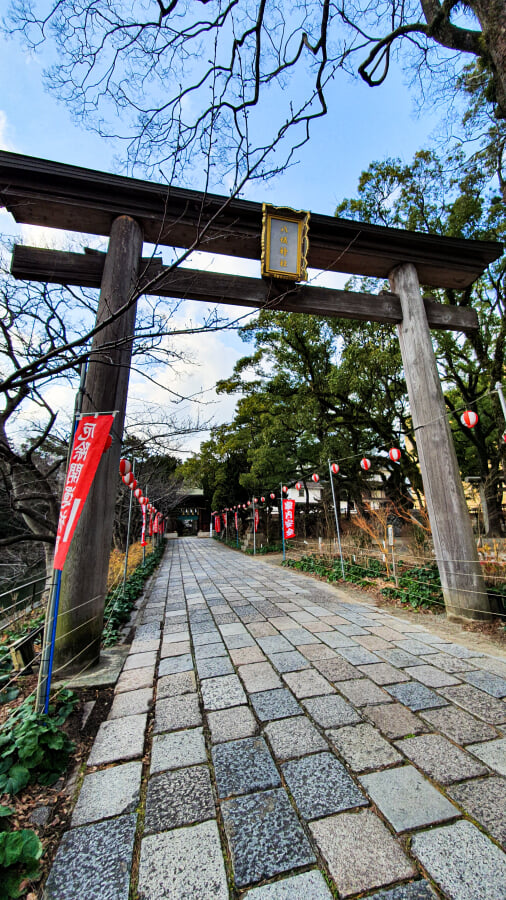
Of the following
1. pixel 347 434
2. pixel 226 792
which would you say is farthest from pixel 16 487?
pixel 347 434

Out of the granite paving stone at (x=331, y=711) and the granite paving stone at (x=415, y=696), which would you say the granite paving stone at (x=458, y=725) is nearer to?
the granite paving stone at (x=415, y=696)

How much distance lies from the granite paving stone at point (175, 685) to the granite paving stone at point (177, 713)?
0.07 m

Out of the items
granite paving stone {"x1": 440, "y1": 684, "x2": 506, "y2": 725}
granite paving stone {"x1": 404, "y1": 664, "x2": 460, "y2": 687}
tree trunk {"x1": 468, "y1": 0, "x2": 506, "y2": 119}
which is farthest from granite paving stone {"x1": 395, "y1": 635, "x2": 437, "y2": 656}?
tree trunk {"x1": 468, "y1": 0, "x2": 506, "y2": 119}

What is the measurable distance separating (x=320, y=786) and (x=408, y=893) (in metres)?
0.52

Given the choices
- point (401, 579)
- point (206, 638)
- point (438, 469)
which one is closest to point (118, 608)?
point (206, 638)

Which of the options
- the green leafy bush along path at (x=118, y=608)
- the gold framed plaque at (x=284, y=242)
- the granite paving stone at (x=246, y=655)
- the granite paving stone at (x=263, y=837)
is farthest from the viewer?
the gold framed plaque at (x=284, y=242)

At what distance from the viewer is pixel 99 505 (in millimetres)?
3221

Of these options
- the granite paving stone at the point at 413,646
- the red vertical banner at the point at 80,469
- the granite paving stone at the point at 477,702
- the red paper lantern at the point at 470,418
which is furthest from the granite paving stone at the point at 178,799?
the red paper lantern at the point at 470,418

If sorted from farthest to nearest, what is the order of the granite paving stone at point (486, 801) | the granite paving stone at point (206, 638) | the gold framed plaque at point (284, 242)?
the gold framed plaque at point (284, 242) → the granite paving stone at point (206, 638) → the granite paving stone at point (486, 801)

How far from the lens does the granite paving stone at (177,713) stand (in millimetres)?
2137

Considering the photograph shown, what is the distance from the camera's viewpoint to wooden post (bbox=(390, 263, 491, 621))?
4.09 meters

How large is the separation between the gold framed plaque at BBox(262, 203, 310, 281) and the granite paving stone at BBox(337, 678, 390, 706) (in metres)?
4.24

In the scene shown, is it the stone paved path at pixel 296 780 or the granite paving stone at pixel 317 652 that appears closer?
the stone paved path at pixel 296 780

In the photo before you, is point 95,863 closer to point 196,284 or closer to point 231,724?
point 231,724
